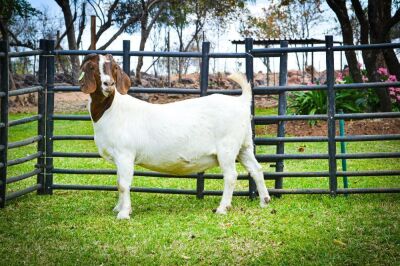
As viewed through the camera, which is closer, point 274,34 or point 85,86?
point 85,86

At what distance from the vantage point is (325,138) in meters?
9.74

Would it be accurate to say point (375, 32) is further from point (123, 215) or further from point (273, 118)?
point (123, 215)

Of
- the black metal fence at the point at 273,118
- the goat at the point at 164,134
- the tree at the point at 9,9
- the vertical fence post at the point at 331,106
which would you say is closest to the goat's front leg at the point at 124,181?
the goat at the point at 164,134

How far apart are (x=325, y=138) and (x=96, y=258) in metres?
4.12

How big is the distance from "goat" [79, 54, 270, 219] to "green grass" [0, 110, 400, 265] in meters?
0.51

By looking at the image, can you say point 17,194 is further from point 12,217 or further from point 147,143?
point 147,143

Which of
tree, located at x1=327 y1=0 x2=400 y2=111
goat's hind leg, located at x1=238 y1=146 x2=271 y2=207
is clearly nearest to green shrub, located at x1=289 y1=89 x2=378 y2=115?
tree, located at x1=327 y1=0 x2=400 y2=111

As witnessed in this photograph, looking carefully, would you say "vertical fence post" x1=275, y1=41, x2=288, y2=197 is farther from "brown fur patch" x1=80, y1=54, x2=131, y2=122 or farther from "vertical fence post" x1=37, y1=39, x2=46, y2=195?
"vertical fence post" x1=37, y1=39, x2=46, y2=195

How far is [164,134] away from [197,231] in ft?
4.81

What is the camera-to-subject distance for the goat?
8664 mm

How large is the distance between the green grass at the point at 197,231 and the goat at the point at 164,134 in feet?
1.69

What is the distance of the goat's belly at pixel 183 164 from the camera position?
28.9 feet

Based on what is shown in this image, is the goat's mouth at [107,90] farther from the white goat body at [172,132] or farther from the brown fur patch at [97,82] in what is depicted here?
the white goat body at [172,132]

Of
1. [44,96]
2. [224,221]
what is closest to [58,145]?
[44,96]
